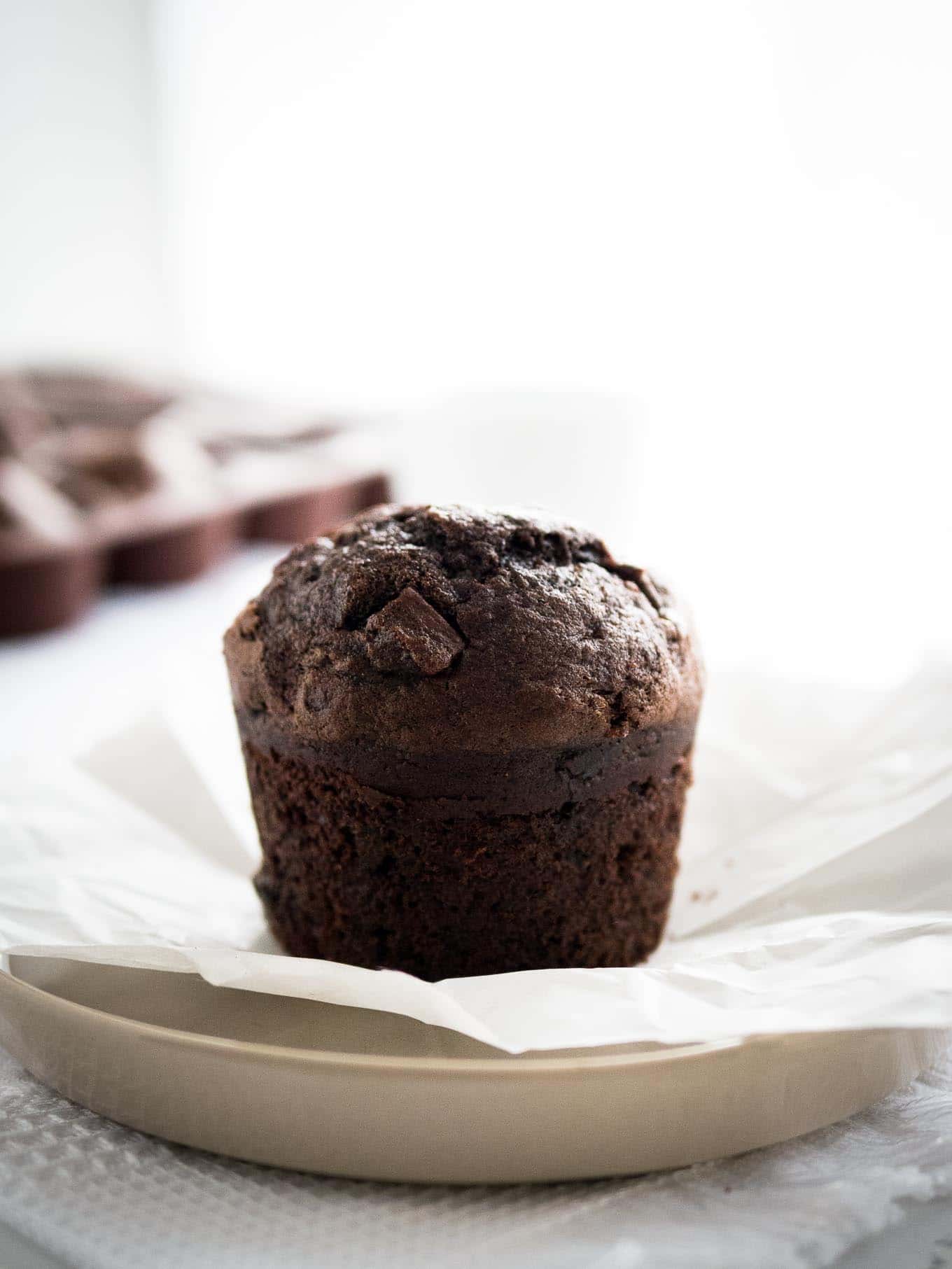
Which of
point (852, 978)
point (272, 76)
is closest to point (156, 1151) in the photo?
point (852, 978)

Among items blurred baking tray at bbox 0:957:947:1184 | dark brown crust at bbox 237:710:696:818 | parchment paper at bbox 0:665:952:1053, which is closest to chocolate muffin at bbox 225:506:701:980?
dark brown crust at bbox 237:710:696:818

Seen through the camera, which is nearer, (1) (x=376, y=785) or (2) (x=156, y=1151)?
(2) (x=156, y=1151)

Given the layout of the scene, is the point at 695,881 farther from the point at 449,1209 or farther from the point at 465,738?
the point at 449,1209

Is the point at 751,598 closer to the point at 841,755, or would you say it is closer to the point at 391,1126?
the point at 841,755

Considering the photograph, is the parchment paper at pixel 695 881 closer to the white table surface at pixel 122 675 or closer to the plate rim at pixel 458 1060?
the plate rim at pixel 458 1060

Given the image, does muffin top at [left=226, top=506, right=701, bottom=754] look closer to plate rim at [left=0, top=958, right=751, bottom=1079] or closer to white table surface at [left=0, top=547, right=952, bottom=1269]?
plate rim at [left=0, top=958, right=751, bottom=1079]

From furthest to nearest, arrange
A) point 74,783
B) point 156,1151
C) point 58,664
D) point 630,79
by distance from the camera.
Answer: point 630,79
point 58,664
point 74,783
point 156,1151
